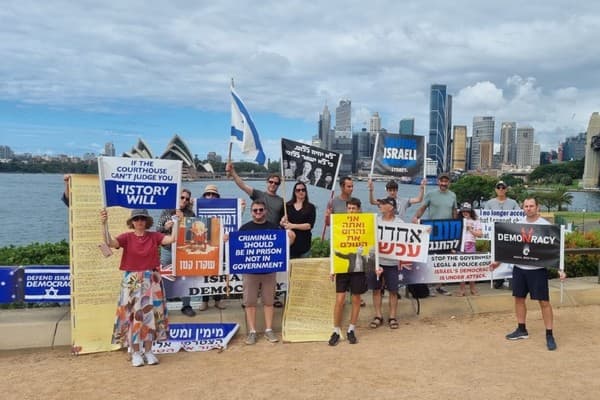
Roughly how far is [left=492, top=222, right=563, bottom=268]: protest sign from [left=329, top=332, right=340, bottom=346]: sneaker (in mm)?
2605

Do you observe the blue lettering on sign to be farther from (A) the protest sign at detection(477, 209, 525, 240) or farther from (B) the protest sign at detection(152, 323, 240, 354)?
(A) the protest sign at detection(477, 209, 525, 240)

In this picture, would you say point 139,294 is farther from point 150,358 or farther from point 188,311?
point 188,311

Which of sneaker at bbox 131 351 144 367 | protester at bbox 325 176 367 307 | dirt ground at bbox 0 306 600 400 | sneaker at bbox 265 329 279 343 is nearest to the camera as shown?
dirt ground at bbox 0 306 600 400

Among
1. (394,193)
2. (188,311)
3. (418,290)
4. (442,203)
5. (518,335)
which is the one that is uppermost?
(394,193)

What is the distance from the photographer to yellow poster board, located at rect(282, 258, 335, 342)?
7.00 m

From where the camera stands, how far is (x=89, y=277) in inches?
261

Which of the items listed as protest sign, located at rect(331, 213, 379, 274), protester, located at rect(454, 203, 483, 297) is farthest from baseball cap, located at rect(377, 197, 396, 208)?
protester, located at rect(454, 203, 483, 297)

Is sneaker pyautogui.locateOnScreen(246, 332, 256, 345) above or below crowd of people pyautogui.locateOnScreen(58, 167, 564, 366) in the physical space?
below

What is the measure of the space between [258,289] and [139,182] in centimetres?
217

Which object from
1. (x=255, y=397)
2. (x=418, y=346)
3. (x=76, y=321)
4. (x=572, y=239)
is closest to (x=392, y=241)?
(x=418, y=346)

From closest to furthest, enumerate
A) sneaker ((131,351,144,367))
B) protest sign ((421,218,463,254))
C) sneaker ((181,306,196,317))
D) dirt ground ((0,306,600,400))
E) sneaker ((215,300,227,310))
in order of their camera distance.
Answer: dirt ground ((0,306,600,400))
sneaker ((131,351,144,367))
sneaker ((181,306,196,317))
sneaker ((215,300,227,310))
protest sign ((421,218,463,254))

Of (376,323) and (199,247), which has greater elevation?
(199,247)

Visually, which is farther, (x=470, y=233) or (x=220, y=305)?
(x=470, y=233)

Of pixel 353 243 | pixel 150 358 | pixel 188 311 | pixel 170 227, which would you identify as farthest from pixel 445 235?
pixel 150 358
